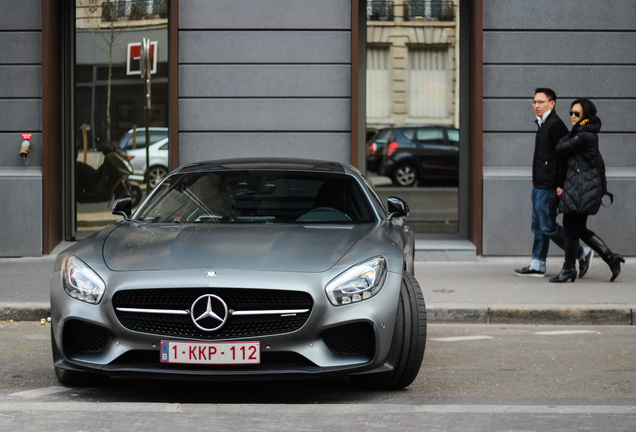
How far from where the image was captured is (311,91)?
12.4 m

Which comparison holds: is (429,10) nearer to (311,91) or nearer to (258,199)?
(311,91)

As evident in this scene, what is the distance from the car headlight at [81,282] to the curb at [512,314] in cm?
306

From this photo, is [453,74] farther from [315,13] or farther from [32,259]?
[32,259]

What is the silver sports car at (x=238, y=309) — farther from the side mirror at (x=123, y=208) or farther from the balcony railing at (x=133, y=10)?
the balcony railing at (x=133, y=10)

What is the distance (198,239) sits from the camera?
604 cm

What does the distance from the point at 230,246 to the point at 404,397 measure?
1.24 m

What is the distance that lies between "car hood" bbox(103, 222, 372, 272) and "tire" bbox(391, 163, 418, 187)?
21.1 feet

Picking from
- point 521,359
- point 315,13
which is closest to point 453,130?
point 315,13

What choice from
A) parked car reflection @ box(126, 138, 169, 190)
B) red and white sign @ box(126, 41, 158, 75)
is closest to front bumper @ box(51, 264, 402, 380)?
parked car reflection @ box(126, 138, 169, 190)

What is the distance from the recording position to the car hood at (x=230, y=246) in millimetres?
5578

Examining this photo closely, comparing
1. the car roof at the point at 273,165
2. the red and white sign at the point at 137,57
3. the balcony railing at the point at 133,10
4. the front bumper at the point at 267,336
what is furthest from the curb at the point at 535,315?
the balcony railing at the point at 133,10

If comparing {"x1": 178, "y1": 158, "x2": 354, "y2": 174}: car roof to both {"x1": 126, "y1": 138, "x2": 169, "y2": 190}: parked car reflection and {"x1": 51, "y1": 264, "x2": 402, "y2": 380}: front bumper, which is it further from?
{"x1": 126, "y1": 138, "x2": 169, "y2": 190}: parked car reflection

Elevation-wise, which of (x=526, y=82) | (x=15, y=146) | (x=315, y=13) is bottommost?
(x=15, y=146)

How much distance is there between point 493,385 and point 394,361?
857 millimetres
